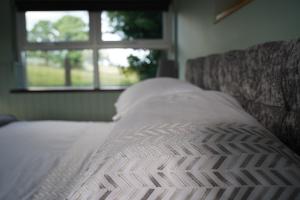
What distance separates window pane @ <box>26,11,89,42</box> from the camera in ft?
9.79

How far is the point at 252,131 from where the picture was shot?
1.67 ft

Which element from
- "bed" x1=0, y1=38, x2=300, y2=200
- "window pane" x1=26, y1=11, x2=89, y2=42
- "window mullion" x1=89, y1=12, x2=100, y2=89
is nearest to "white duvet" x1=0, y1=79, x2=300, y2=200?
"bed" x1=0, y1=38, x2=300, y2=200

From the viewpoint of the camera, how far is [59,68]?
309cm

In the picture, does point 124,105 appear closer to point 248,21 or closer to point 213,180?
point 248,21

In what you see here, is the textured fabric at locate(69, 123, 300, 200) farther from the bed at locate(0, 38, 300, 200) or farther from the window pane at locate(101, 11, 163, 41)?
the window pane at locate(101, 11, 163, 41)

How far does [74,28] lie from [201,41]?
A: 1631 millimetres

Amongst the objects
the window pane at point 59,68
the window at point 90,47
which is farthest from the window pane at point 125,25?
the window pane at point 59,68

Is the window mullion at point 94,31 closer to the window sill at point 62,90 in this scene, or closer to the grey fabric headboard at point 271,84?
the window sill at point 62,90

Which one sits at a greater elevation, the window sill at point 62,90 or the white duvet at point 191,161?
the white duvet at point 191,161

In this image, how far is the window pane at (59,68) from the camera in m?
3.05

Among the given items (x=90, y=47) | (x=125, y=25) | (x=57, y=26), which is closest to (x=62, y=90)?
(x=90, y=47)

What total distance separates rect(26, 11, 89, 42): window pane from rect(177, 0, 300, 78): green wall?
→ 1102 mm

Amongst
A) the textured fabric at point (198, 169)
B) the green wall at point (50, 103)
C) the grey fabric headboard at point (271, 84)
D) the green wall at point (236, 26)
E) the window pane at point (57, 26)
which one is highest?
the window pane at point (57, 26)

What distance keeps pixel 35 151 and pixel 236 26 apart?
994mm
